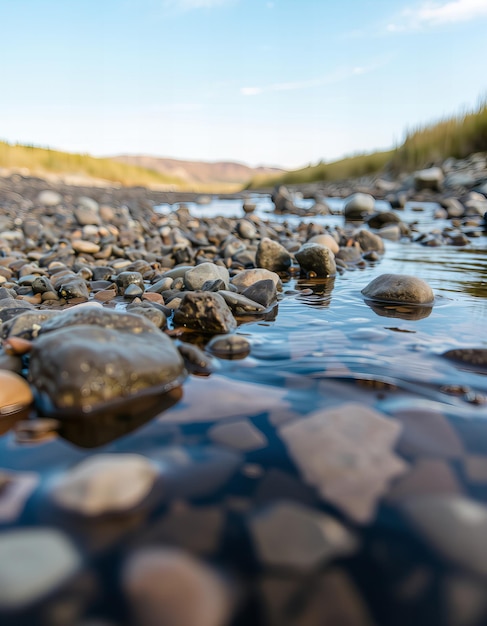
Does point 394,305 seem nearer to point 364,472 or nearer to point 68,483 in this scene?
point 364,472

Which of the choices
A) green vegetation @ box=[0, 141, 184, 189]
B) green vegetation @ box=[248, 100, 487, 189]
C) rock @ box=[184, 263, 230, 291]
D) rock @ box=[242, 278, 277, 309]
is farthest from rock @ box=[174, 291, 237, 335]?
green vegetation @ box=[0, 141, 184, 189]

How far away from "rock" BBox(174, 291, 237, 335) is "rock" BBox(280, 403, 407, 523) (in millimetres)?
885

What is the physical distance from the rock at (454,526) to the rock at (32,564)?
623 millimetres

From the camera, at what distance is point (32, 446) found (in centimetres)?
111

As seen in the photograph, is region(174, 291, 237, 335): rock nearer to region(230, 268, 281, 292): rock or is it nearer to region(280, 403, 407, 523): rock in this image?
region(230, 268, 281, 292): rock

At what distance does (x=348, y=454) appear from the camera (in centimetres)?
103

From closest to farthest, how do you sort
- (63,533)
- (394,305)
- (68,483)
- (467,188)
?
(63,533), (68,483), (394,305), (467,188)

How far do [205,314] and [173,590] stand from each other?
140 centimetres

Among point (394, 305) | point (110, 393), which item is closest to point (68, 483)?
point (110, 393)

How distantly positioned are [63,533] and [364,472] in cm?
62

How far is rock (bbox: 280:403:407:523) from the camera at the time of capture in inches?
36.3

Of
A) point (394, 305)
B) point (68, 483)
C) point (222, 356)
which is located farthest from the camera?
point (394, 305)

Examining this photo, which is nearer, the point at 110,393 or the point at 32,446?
the point at 32,446

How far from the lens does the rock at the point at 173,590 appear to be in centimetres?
66
